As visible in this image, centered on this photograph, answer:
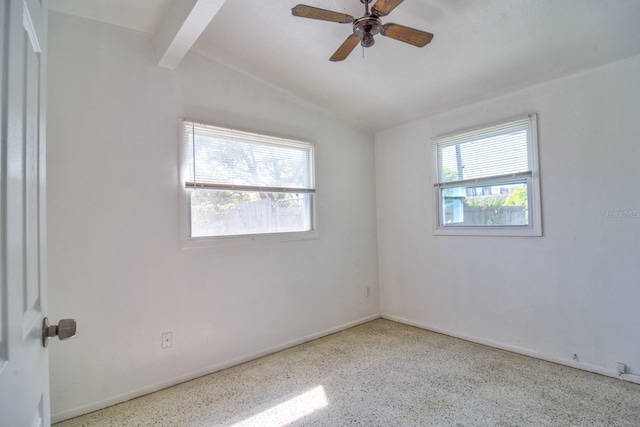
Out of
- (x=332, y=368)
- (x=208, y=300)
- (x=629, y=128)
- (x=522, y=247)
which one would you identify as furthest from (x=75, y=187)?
(x=629, y=128)

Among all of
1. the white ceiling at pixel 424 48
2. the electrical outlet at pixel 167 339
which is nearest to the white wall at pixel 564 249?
the white ceiling at pixel 424 48

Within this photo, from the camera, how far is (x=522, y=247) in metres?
2.79

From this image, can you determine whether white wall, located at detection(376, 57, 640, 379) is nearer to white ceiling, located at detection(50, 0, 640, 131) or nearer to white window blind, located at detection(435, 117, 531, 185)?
white window blind, located at detection(435, 117, 531, 185)

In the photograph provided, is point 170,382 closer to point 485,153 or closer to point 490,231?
point 490,231

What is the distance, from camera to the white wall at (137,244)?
6.65 ft

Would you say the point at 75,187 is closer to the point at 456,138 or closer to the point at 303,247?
Answer: the point at 303,247

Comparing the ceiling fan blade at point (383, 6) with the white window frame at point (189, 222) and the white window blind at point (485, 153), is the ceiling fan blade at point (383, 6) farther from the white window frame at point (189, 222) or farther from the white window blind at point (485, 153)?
the white window blind at point (485, 153)

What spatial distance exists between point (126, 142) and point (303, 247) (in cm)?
178

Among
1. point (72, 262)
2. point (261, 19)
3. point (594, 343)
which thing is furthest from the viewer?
point (594, 343)

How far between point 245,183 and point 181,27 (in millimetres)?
1248

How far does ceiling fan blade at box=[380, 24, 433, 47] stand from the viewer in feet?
5.82

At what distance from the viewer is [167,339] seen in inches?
93.3

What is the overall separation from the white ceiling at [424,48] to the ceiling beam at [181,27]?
3.4 inches

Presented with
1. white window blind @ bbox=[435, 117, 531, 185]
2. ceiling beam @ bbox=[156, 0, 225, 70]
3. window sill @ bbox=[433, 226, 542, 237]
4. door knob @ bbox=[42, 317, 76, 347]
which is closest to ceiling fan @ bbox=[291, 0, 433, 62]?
ceiling beam @ bbox=[156, 0, 225, 70]
